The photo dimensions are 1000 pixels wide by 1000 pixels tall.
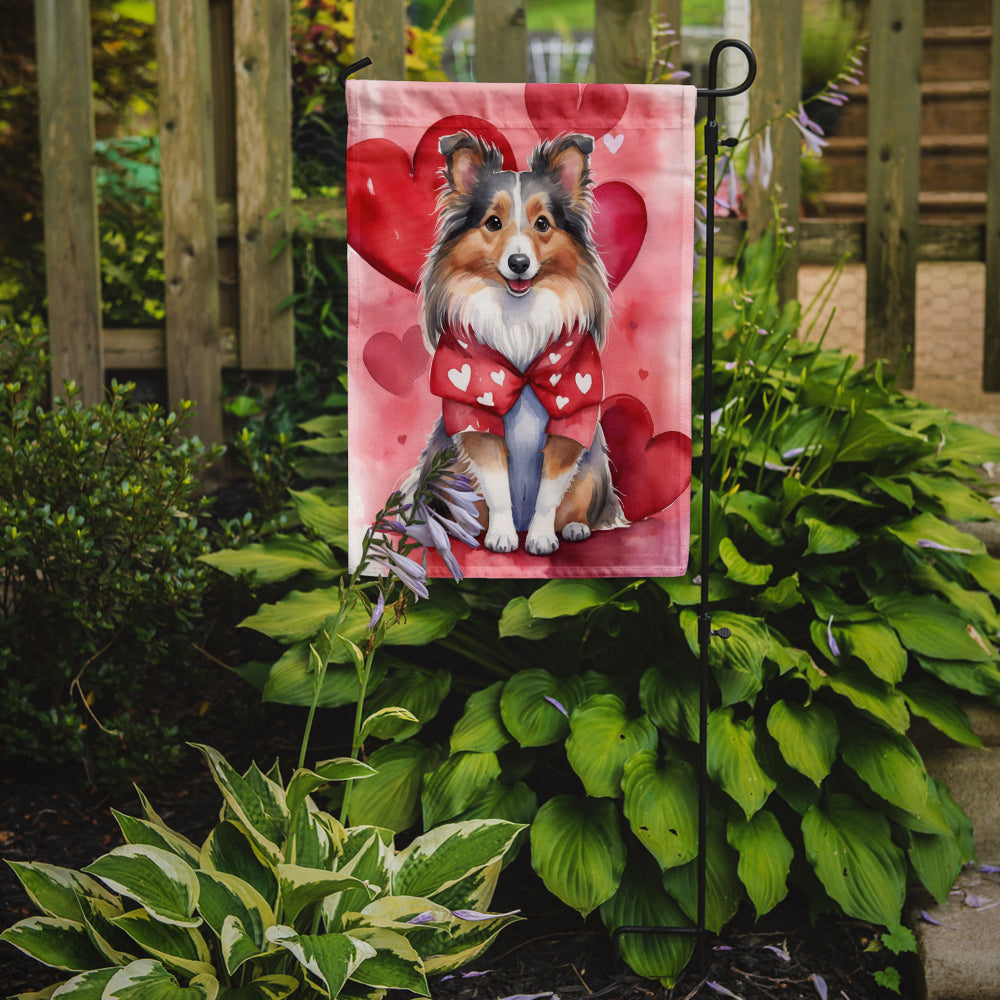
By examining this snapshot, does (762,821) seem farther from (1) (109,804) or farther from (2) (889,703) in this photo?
(1) (109,804)

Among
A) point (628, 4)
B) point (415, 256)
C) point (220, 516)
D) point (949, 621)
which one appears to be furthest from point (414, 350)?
point (628, 4)

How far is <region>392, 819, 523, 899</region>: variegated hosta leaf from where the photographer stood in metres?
1.64

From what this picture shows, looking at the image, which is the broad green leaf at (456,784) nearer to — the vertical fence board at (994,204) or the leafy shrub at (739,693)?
the leafy shrub at (739,693)

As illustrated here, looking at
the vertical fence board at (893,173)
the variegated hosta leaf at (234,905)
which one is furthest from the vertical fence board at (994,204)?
the variegated hosta leaf at (234,905)

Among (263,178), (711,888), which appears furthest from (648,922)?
(263,178)

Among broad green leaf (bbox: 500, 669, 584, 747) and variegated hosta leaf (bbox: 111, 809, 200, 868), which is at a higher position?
broad green leaf (bbox: 500, 669, 584, 747)

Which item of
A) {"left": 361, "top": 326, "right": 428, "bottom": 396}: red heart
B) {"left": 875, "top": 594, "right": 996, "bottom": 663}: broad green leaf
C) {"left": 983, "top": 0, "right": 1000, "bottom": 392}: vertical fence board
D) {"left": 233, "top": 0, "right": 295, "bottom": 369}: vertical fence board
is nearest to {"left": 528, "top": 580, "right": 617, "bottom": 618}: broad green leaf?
{"left": 361, "top": 326, "right": 428, "bottom": 396}: red heart

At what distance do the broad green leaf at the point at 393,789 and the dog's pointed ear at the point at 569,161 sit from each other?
1125 mm

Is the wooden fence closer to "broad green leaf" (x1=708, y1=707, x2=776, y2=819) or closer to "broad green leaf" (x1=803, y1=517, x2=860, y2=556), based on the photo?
"broad green leaf" (x1=803, y1=517, x2=860, y2=556)

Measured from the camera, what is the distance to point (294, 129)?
3537mm

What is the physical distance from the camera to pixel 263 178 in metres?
3.21

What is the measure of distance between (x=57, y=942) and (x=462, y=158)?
55.0 inches

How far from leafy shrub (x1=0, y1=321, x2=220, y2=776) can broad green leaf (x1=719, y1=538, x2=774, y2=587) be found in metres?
1.16

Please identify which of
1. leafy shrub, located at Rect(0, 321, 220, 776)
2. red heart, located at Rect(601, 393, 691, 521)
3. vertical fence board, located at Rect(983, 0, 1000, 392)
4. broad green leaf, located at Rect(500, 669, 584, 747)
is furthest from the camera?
vertical fence board, located at Rect(983, 0, 1000, 392)
